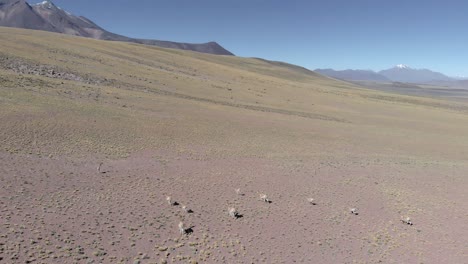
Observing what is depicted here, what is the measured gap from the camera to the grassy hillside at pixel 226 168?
1628 cm

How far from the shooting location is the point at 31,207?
15953 millimetres

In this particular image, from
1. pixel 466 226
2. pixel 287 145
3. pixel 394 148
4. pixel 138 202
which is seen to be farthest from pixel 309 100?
pixel 138 202

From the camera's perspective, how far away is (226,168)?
25406 millimetres

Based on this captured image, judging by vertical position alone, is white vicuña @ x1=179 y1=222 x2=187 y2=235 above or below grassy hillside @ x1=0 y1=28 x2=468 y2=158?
below

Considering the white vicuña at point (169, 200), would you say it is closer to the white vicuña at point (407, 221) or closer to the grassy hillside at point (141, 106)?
the grassy hillside at point (141, 106)

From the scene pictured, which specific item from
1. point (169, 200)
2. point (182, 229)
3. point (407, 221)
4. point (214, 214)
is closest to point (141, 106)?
point (169, 200)

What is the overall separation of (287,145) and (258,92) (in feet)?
128

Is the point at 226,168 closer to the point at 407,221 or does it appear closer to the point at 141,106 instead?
the point at 407,221

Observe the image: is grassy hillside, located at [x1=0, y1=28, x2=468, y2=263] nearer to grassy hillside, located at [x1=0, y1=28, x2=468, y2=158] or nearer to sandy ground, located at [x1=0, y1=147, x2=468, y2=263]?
sandy ground, located at [x1=0, y1=147, x2=468, y2=263]

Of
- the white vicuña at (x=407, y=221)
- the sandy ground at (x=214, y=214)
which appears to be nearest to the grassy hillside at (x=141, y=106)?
the sandy ground at (x=214, y=214)

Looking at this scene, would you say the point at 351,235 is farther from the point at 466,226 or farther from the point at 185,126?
Answer: the point at 185,126

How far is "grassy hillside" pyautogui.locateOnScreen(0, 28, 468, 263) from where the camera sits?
16281mm

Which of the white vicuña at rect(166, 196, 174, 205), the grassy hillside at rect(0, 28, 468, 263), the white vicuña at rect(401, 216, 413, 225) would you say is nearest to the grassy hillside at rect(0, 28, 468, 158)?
the grassy hillside at rect(0, 28, 468, 263)

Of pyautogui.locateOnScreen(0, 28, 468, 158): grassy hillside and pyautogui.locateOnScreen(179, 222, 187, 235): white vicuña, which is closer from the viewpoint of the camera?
pyautogui.locateOnScreen(179, 222, 187, 235): white vicuña
